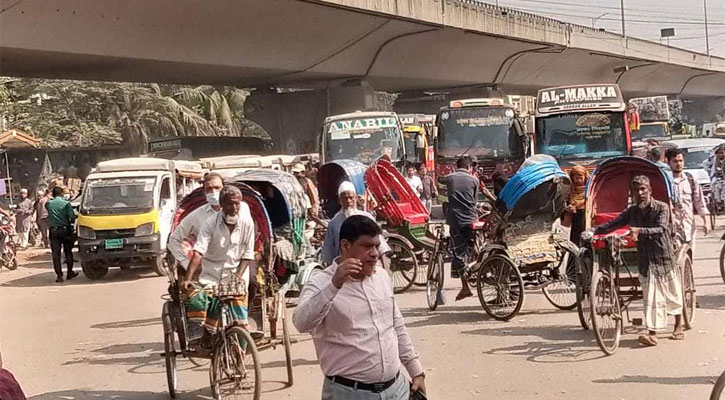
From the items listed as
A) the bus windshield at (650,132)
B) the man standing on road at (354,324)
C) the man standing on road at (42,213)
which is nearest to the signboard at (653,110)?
the bus windshield at (650,132)

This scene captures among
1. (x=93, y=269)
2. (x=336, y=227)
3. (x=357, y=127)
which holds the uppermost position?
(x=357, y=127)

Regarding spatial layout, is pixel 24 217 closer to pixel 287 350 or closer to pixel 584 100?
pixel 584 100

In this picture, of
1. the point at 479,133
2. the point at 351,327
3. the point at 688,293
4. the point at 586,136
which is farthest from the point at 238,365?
the point at 479,133

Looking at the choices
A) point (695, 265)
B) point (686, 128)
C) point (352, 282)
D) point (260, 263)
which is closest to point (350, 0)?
point (695, 265)

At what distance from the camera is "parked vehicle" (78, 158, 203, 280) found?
Answer: 1767 cm

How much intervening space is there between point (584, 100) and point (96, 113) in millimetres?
31095

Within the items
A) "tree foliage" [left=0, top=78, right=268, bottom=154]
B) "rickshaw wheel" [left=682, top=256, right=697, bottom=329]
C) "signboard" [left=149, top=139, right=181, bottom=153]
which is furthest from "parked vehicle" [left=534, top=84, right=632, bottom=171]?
"tree foliage" [left=0, top=78, right=268, bottom=154]

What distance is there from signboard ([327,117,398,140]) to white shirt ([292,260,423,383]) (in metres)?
19.8

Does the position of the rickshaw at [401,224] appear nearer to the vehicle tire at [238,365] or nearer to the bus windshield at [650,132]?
the vehicle tire at [238,365]

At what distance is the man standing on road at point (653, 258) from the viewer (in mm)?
8445

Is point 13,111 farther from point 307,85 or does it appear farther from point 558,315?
point 558,315

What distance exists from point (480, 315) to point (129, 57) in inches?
686

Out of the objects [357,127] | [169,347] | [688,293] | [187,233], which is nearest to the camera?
[187,233]

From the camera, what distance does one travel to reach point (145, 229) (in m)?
17.8
